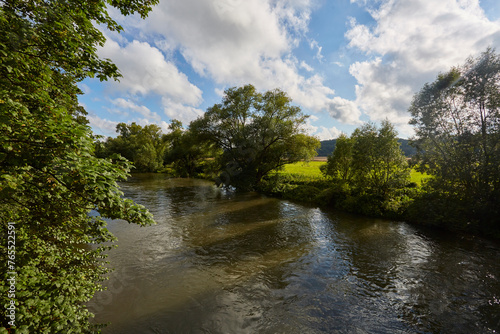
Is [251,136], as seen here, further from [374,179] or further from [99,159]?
[99,159]

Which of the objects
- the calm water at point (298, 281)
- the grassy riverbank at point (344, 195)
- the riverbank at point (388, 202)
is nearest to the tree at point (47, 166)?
the calm water at point (298, 281)

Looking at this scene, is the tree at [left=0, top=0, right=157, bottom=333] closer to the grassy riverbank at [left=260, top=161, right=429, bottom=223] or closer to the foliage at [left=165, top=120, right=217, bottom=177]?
Result: the grassy riverbank at [left=260, top=161, right=429, bottom=223]

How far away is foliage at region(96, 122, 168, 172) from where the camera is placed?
5750 cm

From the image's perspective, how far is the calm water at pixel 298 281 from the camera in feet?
20.5

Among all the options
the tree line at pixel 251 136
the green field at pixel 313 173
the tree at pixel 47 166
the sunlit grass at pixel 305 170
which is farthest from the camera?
the sunlit grass at pixel 305 170

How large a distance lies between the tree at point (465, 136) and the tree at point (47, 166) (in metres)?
18.9

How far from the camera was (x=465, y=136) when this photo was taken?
13625 millimetres

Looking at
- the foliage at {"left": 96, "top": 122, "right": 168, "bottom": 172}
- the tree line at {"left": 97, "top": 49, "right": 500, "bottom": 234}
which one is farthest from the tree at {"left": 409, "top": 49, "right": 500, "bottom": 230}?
the foliage at {"left": 96, "top": 122, "right": 168, "bottom": 172}

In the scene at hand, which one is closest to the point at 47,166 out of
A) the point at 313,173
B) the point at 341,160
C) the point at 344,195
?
the point at 344,195

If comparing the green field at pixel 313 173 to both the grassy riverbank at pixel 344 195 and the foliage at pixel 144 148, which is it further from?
the foliage at pixel 144 148

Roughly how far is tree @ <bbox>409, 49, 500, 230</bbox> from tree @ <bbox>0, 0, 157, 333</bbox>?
1888cm

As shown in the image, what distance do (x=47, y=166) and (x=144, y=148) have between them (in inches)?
2373

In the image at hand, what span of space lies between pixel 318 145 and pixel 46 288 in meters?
27.9

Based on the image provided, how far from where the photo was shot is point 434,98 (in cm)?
1481
